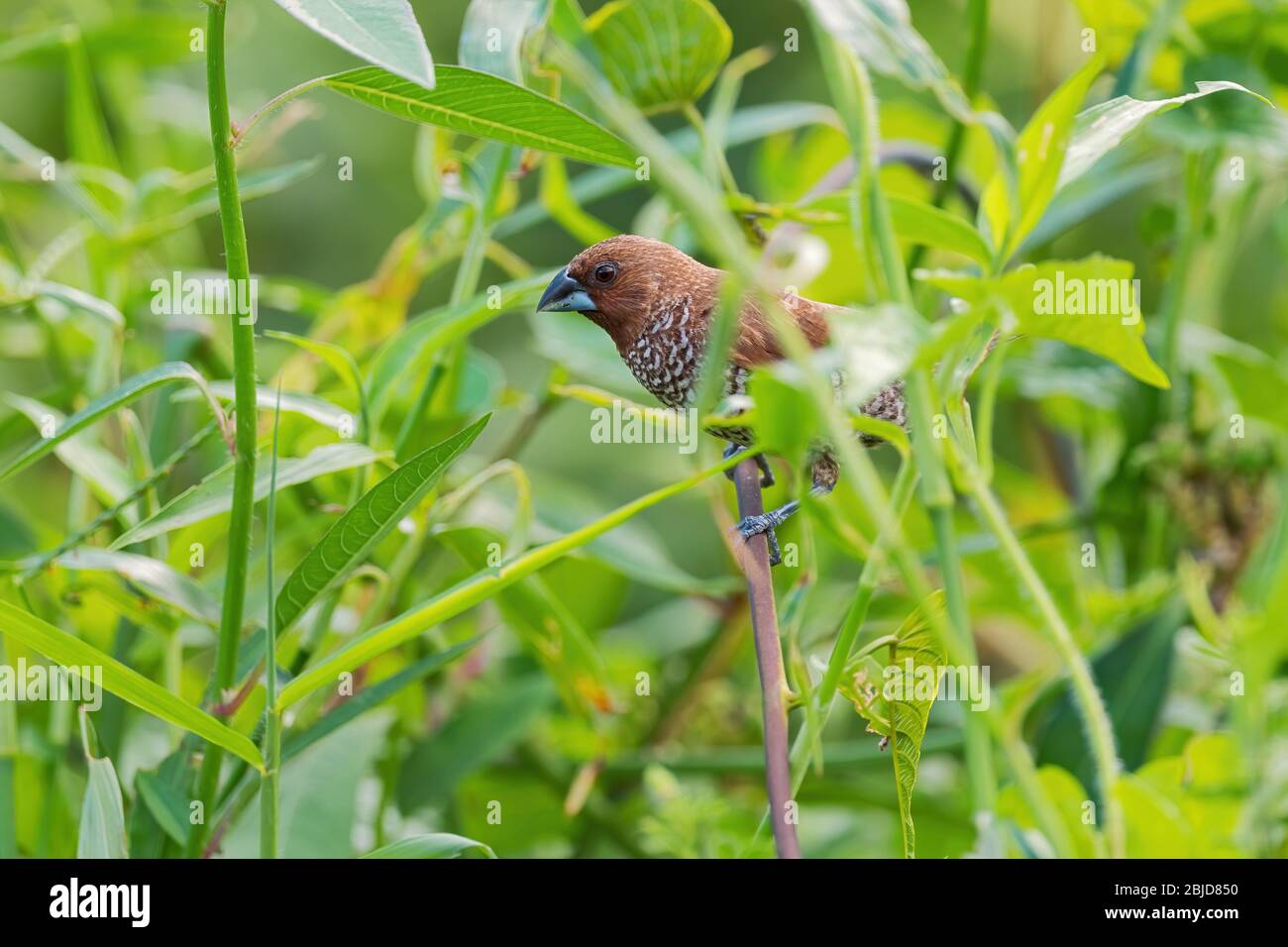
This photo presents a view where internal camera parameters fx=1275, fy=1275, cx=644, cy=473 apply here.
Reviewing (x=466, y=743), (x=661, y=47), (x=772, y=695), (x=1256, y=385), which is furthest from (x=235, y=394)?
(x=1256, y=385)

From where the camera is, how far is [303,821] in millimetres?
871

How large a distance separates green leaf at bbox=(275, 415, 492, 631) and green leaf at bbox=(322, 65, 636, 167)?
14 cm

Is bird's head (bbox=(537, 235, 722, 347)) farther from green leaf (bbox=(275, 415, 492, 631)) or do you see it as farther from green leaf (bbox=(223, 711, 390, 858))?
green leaf (bbox=(223, 711, 390, 858))

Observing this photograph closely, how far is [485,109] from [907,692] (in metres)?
0.31

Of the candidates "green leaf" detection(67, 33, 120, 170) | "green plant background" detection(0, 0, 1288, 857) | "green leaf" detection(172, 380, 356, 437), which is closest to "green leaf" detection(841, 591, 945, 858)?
"green plant background" detection(0, 0, 1288, 857)

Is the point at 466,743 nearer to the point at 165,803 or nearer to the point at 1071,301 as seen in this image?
the point at 165,803

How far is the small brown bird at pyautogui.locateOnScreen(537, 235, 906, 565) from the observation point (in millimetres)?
669

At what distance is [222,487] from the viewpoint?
66 centimetres

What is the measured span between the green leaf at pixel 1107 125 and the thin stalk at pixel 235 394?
34 centimetres

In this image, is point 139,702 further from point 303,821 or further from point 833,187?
point 833,187

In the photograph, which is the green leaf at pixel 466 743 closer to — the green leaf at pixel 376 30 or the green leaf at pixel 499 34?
the green leaf at pixel 499 34

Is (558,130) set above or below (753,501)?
above

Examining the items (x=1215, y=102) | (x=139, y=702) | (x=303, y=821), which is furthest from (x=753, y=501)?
(x=1215, y=102)
